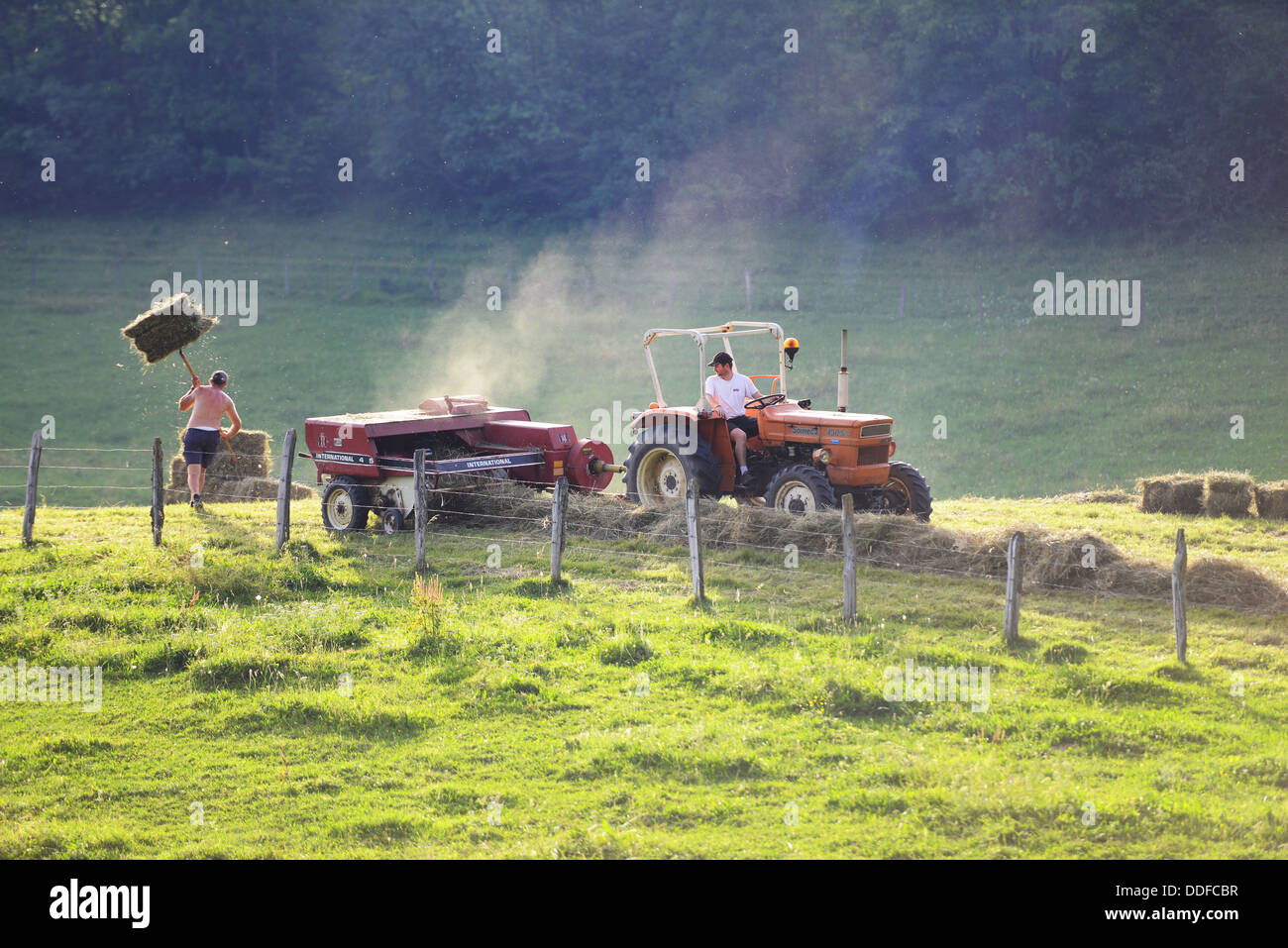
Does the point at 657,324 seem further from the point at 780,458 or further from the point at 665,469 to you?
the point at 780,458

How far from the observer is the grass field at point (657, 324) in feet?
92.1

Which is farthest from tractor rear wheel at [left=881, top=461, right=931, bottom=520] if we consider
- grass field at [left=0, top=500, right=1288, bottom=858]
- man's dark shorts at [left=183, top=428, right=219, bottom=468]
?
man's dark shorts at [left=183, top=428, right=219, bottom=468]

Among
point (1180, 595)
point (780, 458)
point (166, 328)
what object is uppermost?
point (166, 328)

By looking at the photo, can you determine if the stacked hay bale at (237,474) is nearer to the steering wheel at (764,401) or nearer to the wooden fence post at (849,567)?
the steering wheel at (764,401)

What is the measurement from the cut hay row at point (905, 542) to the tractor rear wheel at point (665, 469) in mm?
298

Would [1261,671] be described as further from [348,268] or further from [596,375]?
[348,268]

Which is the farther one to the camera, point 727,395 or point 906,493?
point 727,395

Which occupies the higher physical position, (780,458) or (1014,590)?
(780,458)

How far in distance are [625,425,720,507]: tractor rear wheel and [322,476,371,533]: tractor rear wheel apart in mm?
3072

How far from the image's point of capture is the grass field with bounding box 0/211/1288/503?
28078mm

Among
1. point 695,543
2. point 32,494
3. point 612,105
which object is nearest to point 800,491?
point 695,543

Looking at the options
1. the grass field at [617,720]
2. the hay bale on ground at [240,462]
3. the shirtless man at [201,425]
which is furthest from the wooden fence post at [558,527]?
the hay bale on ground at [240,462]

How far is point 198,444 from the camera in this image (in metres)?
15.8

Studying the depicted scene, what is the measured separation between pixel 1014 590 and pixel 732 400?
4.97 meters
